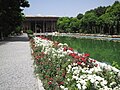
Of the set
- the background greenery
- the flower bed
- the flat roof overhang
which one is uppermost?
the flat roof overhang

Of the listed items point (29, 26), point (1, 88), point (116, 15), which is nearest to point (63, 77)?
point (1, 88)

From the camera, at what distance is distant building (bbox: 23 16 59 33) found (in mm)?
87625

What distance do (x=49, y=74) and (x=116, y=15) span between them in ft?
126

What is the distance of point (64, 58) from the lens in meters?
6.34

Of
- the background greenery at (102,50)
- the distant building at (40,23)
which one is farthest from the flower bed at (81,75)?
the distant building at (40,23)

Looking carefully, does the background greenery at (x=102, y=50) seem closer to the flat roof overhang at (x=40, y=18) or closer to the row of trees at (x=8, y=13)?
the row of trees at (x=8, y=13)

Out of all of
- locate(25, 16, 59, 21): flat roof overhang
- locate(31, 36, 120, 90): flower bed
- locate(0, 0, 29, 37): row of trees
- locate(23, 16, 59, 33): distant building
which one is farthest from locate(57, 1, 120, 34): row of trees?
locate(31, 36, 120, 90): flower bed

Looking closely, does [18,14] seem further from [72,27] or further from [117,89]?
[72,27]

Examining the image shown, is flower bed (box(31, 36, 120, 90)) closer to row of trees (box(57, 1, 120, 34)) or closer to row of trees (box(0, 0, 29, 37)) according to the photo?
row of trees (box(0, 0, 29, 37))

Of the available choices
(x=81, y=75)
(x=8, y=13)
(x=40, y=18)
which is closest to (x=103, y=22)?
(x=8, y=13)

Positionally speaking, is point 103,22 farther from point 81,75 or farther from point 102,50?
point 81,75

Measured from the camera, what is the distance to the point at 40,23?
90.0m

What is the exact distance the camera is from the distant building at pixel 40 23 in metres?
87.6

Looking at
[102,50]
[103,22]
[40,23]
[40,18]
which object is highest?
[40,18]
